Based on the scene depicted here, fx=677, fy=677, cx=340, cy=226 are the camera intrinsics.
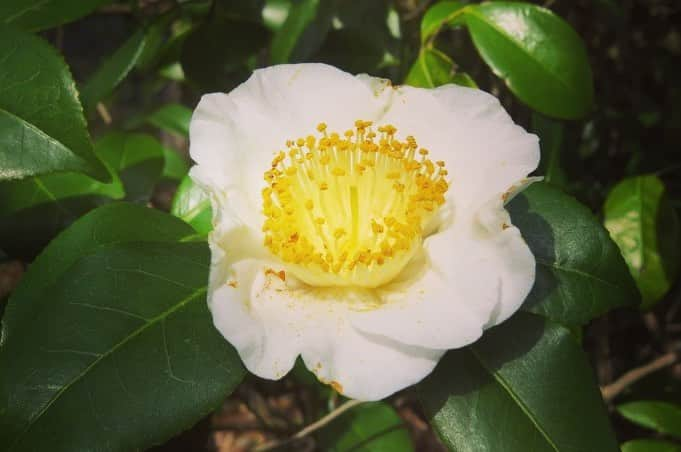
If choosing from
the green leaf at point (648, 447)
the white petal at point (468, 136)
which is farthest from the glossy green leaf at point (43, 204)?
A: the green leaf at point (648, 447)

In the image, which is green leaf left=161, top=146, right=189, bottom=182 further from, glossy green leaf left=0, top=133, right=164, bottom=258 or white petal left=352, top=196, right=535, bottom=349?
white petal left=352, top=196, right=535, bottom=349

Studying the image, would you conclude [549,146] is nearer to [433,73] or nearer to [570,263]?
[433,73]

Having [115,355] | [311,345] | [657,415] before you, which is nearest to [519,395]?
[311,345]

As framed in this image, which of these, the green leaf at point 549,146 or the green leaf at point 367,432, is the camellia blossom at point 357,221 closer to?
the green leaf at point 549,146

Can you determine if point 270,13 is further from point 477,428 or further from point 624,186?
point 477,428

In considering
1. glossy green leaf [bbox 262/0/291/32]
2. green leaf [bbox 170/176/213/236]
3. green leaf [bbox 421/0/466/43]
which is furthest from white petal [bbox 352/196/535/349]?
glossy green leaf [bbox 262/0/291/32]
